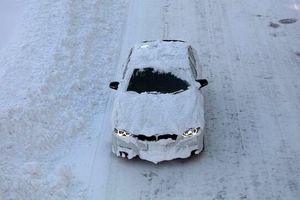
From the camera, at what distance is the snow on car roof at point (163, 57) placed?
11.3 meters

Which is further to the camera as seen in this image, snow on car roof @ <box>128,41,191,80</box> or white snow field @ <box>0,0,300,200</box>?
snow on car roof @ <box>128,41,191,80</box>

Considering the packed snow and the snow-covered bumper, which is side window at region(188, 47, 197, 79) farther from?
the packed snow

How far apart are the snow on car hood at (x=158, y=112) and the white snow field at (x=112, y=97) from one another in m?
0.82

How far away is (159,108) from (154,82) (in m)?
0.88

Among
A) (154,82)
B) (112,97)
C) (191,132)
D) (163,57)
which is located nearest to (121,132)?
(191,132)

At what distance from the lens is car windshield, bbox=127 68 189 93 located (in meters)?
10.9

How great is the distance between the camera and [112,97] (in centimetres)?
1262

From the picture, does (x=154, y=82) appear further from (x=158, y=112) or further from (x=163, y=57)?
(x=158, y=112)

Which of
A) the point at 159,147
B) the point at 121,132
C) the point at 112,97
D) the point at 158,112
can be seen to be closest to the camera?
the point at 159,147

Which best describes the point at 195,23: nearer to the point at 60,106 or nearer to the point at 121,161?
the point at 60,106

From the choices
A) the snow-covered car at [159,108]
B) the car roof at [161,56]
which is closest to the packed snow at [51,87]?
the snow-covered car at [159,108]

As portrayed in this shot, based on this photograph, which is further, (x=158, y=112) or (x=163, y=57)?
(x=163, y=57)

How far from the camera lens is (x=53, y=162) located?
34.5 feet

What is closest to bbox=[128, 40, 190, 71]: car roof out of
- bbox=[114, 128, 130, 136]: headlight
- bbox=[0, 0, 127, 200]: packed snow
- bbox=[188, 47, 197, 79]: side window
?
bbox=[188, 47, 197, 79]: side window
